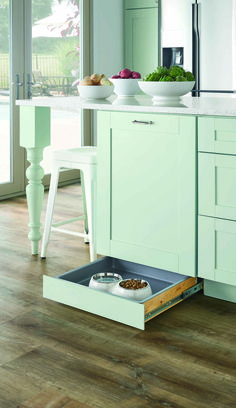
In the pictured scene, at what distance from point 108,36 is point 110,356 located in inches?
169

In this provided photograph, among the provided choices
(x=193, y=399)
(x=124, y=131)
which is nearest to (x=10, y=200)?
(x=124, y=131)

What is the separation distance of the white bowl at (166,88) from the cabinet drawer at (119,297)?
0.85 metres

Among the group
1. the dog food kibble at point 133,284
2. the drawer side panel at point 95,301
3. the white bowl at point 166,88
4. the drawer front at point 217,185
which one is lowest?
the drawer side panel at point 95,301

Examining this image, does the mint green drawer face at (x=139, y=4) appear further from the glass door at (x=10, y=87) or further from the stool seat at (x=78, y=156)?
the stool seat at (x=78, y=156)

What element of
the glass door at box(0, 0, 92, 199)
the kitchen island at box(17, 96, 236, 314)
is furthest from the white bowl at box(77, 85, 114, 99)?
the glass door at box(0, 0, 92, 199)

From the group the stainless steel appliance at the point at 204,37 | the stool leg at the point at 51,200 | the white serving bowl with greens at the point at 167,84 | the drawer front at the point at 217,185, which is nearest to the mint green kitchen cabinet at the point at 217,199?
the drawer front at the point at 217,185

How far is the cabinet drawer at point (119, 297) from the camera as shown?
232 cm

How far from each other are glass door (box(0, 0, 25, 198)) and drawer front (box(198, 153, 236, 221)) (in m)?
2.71

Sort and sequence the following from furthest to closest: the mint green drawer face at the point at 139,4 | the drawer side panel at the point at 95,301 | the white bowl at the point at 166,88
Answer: the mint green drawer face at the point at 139,4
the white bowl at the point at 166,88
the drawer side panel at the point at 95,301

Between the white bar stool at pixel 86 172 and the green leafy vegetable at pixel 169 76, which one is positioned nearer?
the green leafy vegetable at pixel 169 76

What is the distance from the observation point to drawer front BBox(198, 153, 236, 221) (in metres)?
2.37

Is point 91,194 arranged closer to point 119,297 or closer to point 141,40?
point 119,297

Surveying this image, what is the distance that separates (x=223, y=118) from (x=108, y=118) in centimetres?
59

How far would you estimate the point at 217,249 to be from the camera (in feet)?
8.08
